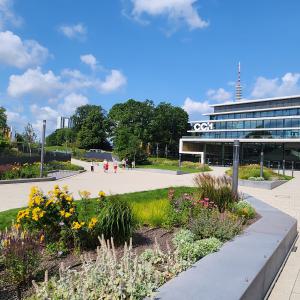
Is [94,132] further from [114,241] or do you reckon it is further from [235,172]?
[114,241]

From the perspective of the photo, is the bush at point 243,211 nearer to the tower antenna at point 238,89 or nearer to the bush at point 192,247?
the bush at point 192,247

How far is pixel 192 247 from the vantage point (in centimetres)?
531

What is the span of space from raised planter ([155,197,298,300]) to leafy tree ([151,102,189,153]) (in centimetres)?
8034

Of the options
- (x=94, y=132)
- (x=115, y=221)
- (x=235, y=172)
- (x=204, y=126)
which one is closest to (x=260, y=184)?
(x=235, y=172)

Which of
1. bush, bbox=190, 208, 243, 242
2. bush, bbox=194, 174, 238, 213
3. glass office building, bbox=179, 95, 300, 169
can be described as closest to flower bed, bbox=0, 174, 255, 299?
bush, bbox=190, 208, 243, 242

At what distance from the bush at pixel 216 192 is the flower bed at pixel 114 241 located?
0.44 metres

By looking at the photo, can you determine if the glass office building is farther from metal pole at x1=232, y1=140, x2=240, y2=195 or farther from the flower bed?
the flower bed

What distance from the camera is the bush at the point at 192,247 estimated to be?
5184 millimetres

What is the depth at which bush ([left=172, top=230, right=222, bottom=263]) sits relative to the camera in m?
5.18

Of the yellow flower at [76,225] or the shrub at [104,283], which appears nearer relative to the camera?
the shrub at [104,283]

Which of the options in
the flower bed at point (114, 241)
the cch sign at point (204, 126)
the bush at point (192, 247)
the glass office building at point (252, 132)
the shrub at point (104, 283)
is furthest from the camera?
the cch sign at point (204, 126)

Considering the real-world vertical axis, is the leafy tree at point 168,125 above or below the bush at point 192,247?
above

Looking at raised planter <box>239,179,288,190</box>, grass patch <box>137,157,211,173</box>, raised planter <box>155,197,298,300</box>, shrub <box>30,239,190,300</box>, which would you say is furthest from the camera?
grass patch <box>137,157,211,173</box>

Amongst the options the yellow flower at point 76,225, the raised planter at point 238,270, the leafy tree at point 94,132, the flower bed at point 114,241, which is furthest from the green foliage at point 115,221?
the leafy tree at point 94,132
